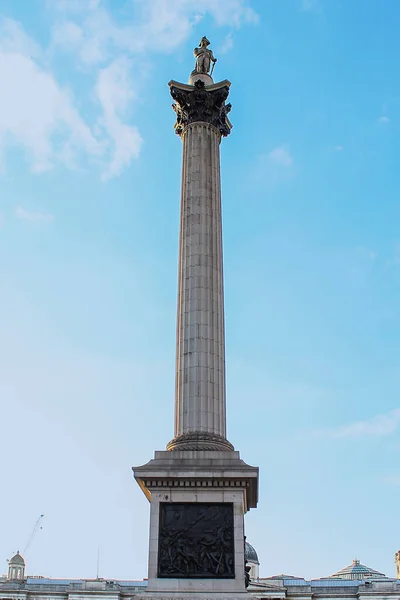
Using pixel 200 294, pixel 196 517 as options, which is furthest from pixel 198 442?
pixel 200 294

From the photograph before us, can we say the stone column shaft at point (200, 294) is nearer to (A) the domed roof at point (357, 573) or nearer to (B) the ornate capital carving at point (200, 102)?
(B) the ornate capital carving at point (200, 102)

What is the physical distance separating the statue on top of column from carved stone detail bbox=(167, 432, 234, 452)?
19.4 meters

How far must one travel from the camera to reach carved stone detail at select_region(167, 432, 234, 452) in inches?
1096

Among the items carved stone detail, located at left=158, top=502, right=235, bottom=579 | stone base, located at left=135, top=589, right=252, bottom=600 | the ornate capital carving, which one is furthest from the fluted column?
stone base, located at left=135, top=589, right=252, bottom=600

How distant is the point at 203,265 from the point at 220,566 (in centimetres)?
1244

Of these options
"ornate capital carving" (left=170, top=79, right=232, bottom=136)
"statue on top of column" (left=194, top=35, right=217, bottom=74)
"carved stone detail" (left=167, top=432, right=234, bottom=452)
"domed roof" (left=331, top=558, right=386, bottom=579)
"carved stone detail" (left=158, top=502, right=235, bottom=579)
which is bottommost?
"carved stone detail" (left=158, top=502, right=235, bottom=579)

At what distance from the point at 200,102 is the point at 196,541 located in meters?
20.3

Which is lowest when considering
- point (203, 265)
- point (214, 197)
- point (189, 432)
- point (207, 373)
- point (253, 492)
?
point (253, 492)

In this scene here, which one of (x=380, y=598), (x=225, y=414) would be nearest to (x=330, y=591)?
(x=380, y=598)

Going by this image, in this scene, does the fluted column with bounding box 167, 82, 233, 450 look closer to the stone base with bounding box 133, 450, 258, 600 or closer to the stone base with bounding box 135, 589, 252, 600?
the stone base with bounding box 133, 450, 258, 600

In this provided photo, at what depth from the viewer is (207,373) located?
29.8 m

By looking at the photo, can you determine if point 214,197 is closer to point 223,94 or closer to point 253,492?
point 223,94

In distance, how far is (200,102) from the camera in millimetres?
35688

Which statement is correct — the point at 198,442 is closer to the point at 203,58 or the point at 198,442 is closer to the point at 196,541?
the point at 196,541
